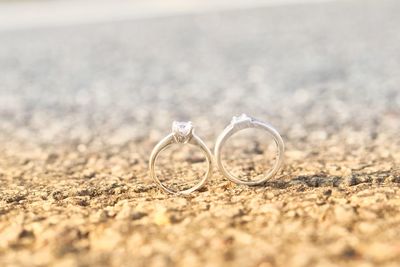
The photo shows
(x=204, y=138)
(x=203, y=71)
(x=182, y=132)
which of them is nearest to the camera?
(x=182, y=132)

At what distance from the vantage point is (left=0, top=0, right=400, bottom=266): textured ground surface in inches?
98.7

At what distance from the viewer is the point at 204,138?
515 centimetres

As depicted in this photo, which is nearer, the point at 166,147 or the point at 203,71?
the point at 166,147

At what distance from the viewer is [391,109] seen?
5.58 m

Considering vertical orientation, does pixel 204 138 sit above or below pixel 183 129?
above

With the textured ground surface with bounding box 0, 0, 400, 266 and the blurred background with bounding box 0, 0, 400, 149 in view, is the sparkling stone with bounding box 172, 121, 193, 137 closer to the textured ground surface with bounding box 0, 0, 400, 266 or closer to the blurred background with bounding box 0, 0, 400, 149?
the textured ground surface with bounding box 0, 0, 400, 266

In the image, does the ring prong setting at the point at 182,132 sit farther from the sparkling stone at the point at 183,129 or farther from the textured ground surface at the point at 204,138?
the textured ground surface at the point at 204,138

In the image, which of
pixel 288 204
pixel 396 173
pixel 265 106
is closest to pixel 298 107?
pixel 265 106

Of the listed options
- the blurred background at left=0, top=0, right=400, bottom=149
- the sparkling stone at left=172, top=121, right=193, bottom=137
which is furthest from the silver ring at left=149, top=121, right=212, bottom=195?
the blurred background at left=0, top=0, right=400, bottom=149

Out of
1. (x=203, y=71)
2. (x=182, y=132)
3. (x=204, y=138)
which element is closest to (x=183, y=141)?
(x=182, y=132)

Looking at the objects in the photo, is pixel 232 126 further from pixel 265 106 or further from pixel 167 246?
pixel 265 106

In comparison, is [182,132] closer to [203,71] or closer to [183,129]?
[183,129]

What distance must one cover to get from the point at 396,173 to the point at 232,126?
944 mm

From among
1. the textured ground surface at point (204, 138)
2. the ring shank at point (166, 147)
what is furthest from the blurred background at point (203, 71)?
the ring shank at point (166, 147)
